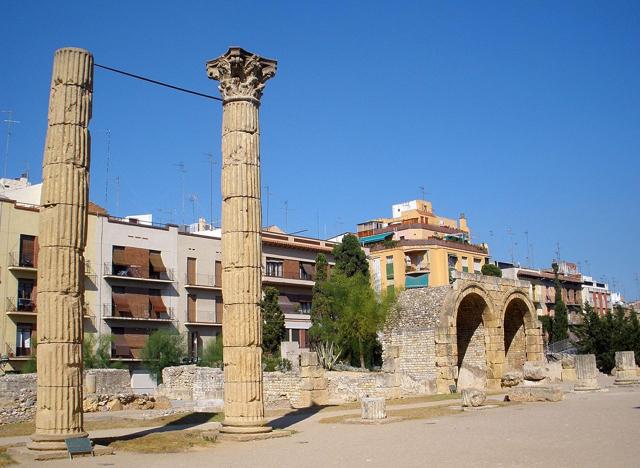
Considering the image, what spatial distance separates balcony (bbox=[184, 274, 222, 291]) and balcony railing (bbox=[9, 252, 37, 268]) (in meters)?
9.74

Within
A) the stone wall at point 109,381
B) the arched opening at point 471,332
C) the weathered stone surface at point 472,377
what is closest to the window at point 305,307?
the arched opening at point 471,332

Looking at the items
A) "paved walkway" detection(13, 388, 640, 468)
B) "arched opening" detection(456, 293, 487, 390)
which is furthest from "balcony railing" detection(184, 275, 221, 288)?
"paved walkway" detection(13, 388, 640, 468)

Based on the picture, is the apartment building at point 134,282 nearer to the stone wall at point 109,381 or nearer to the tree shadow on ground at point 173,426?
the stone wall at point 109,381

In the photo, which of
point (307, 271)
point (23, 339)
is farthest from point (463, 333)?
point (23, 339)

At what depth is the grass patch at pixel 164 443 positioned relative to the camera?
1342 centimetres

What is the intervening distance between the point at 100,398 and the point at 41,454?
9739 mm

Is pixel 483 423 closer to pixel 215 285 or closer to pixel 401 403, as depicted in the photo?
pixel 401 403

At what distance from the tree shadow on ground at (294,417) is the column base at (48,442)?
232 inches

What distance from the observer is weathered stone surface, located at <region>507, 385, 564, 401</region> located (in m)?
24.1

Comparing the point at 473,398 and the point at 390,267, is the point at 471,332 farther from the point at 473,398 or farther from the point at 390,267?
the point at 390,267

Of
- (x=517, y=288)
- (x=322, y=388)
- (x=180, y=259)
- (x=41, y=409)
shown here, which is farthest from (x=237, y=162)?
(x=180, y=259)

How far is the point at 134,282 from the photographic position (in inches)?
1652

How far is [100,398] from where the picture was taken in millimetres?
21953

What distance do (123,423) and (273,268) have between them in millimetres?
30828
